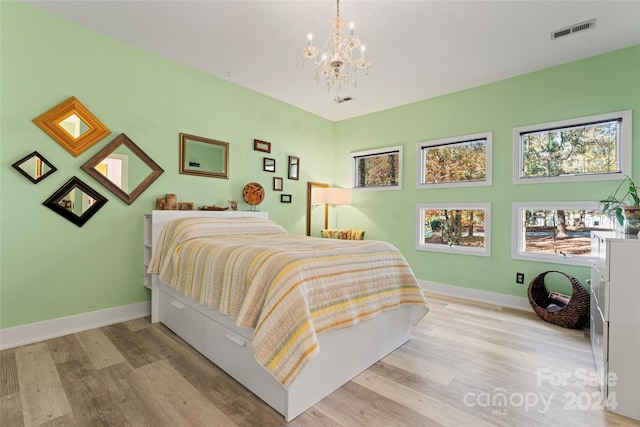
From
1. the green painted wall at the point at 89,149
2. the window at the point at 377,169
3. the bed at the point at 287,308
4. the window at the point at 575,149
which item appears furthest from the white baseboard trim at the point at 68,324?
the window at the point at 575,149

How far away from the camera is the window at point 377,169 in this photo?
14.6 feet

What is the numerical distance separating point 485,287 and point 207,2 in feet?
13.4

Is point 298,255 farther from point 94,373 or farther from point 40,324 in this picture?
point 40,324

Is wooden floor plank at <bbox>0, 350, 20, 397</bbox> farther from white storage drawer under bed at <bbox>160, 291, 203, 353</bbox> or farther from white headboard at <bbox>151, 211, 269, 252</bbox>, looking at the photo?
white headboard at <bbox>151, 211, 269, 252</bbox>

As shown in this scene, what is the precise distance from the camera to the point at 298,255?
5.63ft

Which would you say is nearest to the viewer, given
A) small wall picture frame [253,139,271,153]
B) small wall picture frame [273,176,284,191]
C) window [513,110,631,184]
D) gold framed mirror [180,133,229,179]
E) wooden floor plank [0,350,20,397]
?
wooden floor plank [0,350,20,397]

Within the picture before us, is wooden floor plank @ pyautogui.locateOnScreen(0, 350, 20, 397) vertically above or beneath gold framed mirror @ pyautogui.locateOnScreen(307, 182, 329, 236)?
beneath

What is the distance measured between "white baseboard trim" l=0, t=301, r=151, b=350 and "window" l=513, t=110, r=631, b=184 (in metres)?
4.37

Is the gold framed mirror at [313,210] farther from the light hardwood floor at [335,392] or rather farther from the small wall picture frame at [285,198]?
the light hardwood floor at [335,392]

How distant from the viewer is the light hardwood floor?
4.94 feet

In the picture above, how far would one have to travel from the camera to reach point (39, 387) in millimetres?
1739

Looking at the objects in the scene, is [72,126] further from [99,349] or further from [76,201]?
[99,349]

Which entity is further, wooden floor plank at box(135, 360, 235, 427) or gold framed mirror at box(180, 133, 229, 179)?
gold framed mirror at box(180, 133, 229, 179)

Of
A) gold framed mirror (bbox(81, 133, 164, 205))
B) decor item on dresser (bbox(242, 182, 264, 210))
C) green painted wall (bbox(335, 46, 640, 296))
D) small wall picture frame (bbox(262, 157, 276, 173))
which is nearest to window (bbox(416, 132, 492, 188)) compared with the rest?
green painted wall (bbox(335, 46, 640, 296))
